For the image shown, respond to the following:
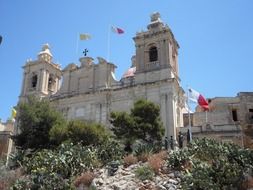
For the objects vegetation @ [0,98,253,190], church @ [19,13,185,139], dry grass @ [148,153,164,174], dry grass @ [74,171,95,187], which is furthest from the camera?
church @ [19,13,185,139]

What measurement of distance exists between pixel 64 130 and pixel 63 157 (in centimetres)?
663

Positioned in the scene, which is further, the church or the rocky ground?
the church

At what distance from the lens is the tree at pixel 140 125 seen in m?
23.7

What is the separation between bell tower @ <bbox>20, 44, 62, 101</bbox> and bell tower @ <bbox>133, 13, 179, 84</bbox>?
1056 centimetres

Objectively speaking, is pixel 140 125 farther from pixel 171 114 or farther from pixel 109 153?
pixel 171 114

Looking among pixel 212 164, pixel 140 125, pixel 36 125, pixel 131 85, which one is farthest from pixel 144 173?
pixel 131 85

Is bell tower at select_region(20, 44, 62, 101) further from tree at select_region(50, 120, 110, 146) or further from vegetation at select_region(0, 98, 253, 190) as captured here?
vegetation at select_region(0, 98, 253, 190)

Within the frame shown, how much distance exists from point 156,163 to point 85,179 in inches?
125

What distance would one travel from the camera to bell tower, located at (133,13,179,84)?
107 ft

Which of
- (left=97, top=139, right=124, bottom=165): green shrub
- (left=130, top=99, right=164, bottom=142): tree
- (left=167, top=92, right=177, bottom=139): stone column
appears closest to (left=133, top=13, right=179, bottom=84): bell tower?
(left=167, top=92, right=177, bottom=139): stone column

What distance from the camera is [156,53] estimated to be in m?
34.3

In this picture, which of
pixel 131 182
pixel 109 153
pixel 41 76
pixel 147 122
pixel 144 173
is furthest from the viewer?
pixel 41 76

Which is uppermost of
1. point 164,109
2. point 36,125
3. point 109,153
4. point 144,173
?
point 164,109

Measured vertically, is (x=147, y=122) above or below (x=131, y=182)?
above
